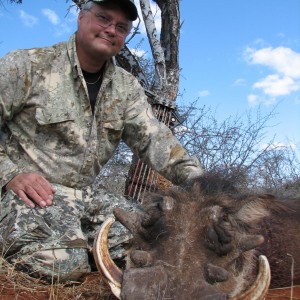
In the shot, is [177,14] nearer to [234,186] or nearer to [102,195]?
[102,195]

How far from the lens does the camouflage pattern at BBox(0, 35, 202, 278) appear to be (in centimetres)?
338

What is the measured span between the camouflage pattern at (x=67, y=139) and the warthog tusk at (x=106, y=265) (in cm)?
99

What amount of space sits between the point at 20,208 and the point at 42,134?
0.69 metres

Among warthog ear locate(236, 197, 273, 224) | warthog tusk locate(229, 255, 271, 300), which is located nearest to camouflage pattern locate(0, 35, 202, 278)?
warthog ear locate(236, 197, 273, 224)

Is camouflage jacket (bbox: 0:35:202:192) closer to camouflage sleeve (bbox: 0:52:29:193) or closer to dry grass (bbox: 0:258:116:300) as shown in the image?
camouflage sleeve (bbox: 0:52:29:193)

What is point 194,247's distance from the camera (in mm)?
2215

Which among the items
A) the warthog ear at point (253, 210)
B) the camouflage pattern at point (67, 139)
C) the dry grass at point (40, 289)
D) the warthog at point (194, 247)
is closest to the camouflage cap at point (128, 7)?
the camouflage pattern at point (67, 139)

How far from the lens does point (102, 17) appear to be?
393 centimetres

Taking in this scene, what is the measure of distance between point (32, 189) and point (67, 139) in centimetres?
64

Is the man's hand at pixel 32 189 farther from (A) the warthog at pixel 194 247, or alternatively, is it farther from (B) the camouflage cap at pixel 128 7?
(B) the camouflage cap at pixel 128 7

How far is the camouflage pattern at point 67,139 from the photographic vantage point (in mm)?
3377

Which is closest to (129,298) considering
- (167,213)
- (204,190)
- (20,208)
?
(167,213)

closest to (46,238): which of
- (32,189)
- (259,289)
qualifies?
(32,189)

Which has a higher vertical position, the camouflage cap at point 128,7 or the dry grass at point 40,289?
the camouflage cap at point 128,7
